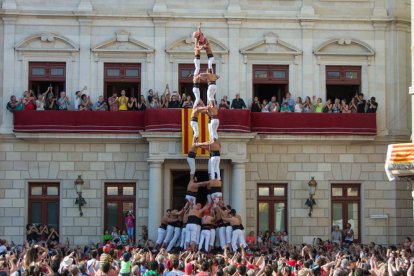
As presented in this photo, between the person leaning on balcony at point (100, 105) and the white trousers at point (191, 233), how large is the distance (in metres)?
9.27

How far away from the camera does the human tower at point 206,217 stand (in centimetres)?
3712

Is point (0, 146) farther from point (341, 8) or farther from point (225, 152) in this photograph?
point (341, 8)

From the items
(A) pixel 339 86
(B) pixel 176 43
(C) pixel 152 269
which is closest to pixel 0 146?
(B) pixel 176 43

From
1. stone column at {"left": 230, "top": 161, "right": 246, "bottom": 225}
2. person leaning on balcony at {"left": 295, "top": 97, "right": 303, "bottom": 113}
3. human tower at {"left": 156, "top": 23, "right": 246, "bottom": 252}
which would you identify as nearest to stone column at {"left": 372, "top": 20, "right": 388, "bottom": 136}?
person leaning on balcony at {"left": 295, "top": 97, "right": 303, "bottom": 113}

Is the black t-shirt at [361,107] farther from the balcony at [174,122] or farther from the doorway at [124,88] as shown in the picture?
the doorway at [124,88]

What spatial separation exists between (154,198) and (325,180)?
26.1ft

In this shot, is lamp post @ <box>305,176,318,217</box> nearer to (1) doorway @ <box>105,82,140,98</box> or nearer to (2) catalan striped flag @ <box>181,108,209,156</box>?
(2) catalan striped flag @ <box>181,108,209,156</box>

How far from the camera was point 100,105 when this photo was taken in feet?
145

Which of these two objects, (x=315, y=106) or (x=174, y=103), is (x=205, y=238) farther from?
(x=315, y=106)

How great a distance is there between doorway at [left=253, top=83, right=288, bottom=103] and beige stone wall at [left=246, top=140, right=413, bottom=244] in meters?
2.66

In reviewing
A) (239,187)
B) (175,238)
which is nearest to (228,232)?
(175,238)

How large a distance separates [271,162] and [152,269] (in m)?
23.7

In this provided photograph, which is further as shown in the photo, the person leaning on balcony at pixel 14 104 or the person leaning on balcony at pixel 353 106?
the person leaning on balcony at pixel 353 106

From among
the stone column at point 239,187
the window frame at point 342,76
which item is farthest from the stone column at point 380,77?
the stone column at point 239,187
